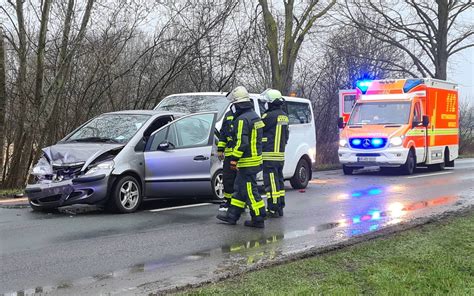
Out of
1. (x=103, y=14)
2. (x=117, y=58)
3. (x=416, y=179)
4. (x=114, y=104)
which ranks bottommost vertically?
(x=416, y=179)

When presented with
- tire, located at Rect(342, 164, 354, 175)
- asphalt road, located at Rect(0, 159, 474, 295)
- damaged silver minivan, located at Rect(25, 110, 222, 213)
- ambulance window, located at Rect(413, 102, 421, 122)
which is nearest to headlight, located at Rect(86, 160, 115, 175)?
damaged silver minivan, located at Rect(25, 110, 222, 213)

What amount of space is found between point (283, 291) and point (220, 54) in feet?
45.9

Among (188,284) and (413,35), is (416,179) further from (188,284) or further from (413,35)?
(413,35)

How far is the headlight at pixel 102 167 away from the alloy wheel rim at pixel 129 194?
363 millimetres

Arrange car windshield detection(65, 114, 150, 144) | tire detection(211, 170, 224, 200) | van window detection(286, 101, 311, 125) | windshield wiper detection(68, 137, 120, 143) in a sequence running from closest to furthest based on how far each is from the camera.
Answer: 1. windshield wiper detection(68, 137, 120, 143)
2. car windshield detection(65, 114, 150, 144)
3. tire detection(211, 170, 224, 200)
4. van window detection(286, 101, 311, 125)

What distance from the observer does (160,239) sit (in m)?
6.91

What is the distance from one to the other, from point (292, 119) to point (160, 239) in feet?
19.8

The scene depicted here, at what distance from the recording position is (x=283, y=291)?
4.64 meters

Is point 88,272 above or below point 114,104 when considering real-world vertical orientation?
below

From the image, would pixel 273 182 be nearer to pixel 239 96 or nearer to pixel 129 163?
pixel 239 96

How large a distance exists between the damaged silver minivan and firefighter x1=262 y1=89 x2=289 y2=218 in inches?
59.5

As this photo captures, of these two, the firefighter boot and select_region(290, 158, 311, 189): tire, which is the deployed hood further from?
select_region(290, 158, 311, 189): tire

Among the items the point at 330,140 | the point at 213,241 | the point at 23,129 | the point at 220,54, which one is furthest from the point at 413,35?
the point at 213,241

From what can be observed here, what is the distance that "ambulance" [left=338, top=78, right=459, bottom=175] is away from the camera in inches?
659
